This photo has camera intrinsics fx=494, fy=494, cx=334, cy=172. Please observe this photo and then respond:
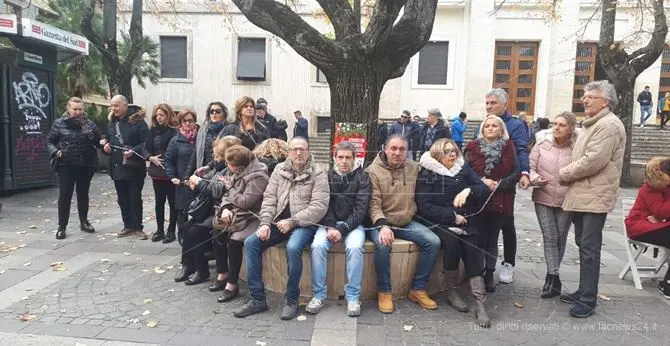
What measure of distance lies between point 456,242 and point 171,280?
9.11 feet

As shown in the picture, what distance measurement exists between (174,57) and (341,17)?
18194 mm

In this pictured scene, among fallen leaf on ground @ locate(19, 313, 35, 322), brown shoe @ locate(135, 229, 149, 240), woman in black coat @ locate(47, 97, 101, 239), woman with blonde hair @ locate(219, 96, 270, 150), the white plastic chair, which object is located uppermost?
woman with blonde hair @ locate(219, 96, 270, 150)

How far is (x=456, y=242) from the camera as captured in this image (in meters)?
4.17

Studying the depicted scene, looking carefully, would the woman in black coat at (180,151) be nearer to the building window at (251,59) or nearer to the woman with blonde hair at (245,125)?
the woman with blonde hair at (245,125)

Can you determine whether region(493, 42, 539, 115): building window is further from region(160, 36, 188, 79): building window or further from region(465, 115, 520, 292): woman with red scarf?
region(465, 115, 520, 292): woman with red scarf

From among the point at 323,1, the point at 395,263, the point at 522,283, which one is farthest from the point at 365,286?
the point at 323,1

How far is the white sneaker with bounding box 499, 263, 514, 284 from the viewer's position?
491 cm

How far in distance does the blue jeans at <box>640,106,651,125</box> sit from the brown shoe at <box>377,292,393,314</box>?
62.6ft

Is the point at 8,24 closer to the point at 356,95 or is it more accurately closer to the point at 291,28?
the point at 291,28

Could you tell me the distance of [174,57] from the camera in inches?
867

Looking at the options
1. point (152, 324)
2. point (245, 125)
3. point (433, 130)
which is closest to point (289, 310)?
point (152, 324)

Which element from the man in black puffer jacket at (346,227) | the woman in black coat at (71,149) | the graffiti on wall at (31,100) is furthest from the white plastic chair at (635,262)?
the graffiti on wall at (31,100)

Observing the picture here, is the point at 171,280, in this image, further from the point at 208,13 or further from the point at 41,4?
the point at 208,13

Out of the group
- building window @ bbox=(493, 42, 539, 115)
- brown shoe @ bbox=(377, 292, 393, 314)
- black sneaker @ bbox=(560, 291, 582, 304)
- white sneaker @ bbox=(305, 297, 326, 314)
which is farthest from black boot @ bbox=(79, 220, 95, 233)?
building window @ bbox=(493, 42, 539, 115)
